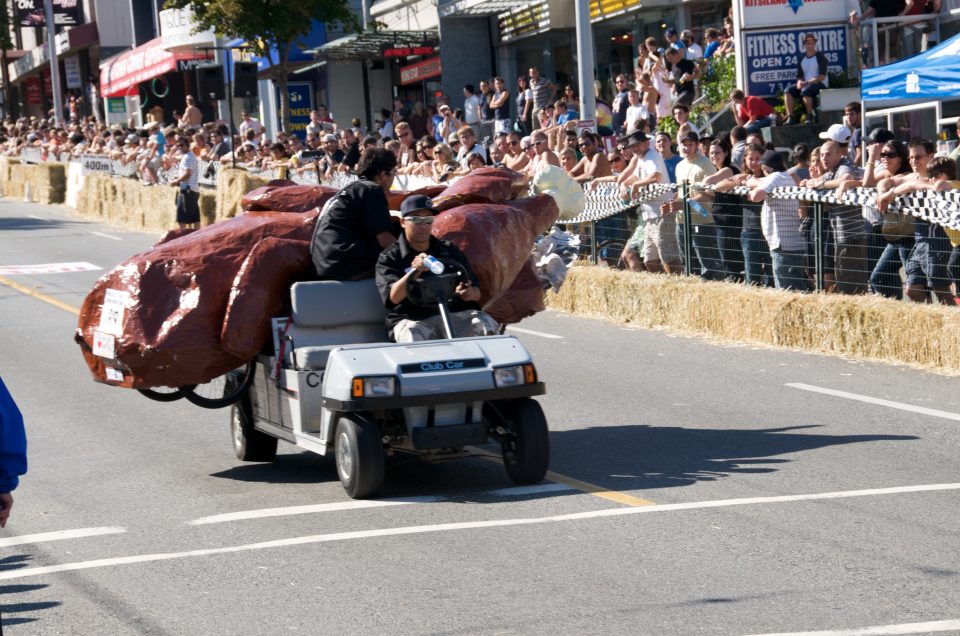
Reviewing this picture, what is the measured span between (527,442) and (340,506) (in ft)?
3.67

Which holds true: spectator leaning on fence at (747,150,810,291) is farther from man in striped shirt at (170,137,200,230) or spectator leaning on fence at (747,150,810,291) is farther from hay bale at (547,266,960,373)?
man in striped shirt at (170,137,200,230)

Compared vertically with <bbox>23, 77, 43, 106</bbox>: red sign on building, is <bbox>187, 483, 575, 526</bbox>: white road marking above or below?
below

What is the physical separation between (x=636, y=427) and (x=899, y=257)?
382cm

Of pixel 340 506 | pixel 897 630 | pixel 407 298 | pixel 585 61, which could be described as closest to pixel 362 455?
pixel 340 506

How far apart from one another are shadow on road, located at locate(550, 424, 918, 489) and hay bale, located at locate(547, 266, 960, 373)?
2538mm

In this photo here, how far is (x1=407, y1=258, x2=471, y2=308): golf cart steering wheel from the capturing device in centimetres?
898

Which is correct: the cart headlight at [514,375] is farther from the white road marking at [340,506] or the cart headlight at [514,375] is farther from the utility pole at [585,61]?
the utility pole at [585,61]

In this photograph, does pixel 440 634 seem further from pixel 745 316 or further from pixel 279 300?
pixel 745 316

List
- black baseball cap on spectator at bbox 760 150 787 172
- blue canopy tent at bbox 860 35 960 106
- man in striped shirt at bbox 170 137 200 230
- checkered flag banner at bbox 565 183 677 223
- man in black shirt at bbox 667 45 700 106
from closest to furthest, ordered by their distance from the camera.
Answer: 1. black baseball cap on spectator at bbox 760 150 787 172
2. blue canopy tent at bbox 860 35 960 106
3. checkered flag banner at bbox 565 183 677 223
4. man in black shirt at bbox 667 45 700 106
5. man in striped shirt at bbox 170 137 200 230

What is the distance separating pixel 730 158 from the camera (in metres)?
17.0

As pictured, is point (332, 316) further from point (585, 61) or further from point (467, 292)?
point (585, 61)

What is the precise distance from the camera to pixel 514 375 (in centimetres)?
848

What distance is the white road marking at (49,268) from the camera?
80.5ft

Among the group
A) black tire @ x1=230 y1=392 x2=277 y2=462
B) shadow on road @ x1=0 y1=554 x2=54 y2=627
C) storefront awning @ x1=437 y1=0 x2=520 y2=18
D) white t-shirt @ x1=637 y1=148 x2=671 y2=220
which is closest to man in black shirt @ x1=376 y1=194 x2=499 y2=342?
black tire @ x1=230 y1=392 x2=277 y2=462
